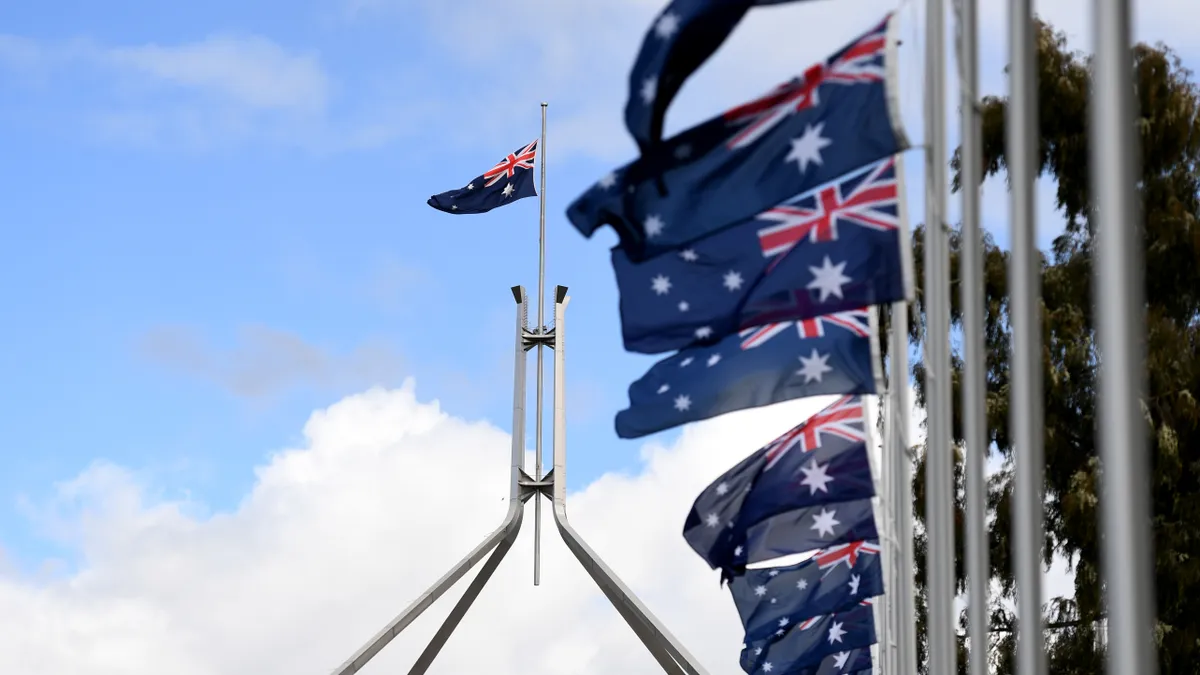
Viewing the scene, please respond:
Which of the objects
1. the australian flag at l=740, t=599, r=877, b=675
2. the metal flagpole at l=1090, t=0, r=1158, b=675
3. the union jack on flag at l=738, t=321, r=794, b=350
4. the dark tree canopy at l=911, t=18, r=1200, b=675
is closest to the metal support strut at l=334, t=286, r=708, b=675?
the dark tree canopy at l=911, t=18, r=1200, b=675

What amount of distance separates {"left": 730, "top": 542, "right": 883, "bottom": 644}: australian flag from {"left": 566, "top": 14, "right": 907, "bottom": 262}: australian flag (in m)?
5.36

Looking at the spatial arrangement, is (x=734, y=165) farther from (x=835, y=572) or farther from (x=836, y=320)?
(x=835, y=572)

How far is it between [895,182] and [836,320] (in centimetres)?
165

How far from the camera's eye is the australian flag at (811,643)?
1534cm

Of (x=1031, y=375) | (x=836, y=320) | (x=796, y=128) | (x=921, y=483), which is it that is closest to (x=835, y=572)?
(x=836, y=320)

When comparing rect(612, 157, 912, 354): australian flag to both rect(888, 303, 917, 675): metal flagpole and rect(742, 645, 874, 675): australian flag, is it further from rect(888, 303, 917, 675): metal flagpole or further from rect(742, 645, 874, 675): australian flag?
rect(742, 645, 874, 675): australian flag

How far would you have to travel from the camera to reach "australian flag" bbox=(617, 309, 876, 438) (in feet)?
34.8

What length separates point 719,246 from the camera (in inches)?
370

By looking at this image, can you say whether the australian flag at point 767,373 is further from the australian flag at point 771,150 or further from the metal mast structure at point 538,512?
the metal mast structure at point 538,512

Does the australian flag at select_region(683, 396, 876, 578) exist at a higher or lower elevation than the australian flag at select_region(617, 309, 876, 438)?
lower

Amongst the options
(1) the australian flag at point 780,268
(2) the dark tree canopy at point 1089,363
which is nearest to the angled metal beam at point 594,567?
(2) the dark tree canopy at point 1089,363

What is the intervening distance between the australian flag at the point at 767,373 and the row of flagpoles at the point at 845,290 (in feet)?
0.04

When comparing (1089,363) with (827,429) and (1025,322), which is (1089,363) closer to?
(827,429)

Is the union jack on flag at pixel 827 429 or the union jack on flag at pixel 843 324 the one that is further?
the union jack on flag at pixel 827 429
